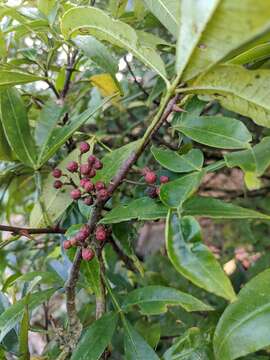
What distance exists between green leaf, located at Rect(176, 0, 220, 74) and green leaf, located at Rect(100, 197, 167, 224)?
9.0 inches

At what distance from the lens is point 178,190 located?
617mm

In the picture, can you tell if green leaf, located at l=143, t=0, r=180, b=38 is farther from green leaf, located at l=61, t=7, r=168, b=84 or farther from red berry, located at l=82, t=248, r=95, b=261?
red berry, located at l=82, t=248, r=95, b=261

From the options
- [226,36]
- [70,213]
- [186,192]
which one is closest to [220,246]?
[70,213]

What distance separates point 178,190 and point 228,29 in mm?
236

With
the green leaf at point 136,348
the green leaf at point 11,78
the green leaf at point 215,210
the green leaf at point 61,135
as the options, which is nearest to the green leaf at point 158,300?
the green leaf at point 136,348

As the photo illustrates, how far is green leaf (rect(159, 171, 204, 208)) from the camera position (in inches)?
23.7

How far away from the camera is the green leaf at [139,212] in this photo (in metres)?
0.66

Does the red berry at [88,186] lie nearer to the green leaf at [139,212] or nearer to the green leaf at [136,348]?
the green leaf at [139,212]

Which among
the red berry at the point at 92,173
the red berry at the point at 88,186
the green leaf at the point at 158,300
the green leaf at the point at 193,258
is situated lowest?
the green leaf at the point at 158,300

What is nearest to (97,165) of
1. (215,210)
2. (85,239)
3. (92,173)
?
(92,173)

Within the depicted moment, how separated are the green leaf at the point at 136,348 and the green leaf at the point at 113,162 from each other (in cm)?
23

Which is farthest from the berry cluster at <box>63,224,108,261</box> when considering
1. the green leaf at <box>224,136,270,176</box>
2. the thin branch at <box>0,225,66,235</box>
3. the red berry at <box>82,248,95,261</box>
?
the green leaf at <box>224,136,270,176</box>

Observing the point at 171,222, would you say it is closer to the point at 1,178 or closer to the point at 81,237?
the point at 81,237

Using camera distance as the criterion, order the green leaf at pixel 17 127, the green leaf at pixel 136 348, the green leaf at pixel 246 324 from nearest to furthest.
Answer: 1. the green leaf at pixel 246 324
2. the green leaf at pixel 136 348
3. the green leaf at pixel 17 127
